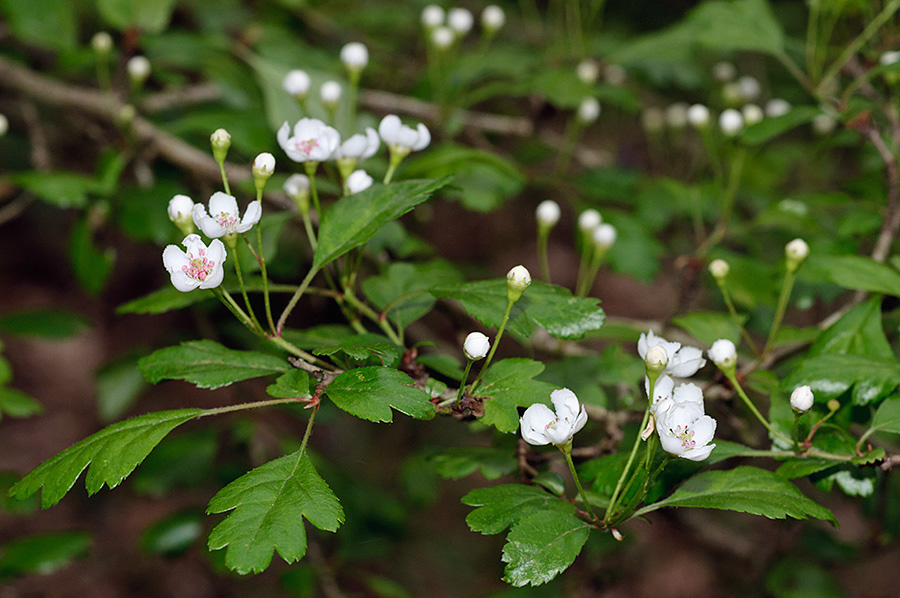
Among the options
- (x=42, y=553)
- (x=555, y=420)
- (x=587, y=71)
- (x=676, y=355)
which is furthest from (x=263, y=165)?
(x=42, y=553)

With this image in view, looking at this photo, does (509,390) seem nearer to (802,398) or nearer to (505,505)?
(505,505)

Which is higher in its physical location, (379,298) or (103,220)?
(379,298)

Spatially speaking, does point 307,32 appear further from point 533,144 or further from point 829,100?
point 829,100

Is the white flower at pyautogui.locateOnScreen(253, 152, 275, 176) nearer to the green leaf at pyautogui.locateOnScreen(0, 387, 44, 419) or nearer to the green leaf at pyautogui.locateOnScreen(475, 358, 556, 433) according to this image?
the green leaf at pyautogui.locateOnScreen(475, 358, 556, 433)

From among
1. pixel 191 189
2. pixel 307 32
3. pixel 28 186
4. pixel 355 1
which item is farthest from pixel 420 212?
pixel 355 1

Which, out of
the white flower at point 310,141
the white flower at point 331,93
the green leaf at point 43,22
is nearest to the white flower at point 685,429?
the white flower at point 310,141

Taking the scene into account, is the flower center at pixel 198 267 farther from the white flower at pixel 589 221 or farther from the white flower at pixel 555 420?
the white flower at pixel 589 221
